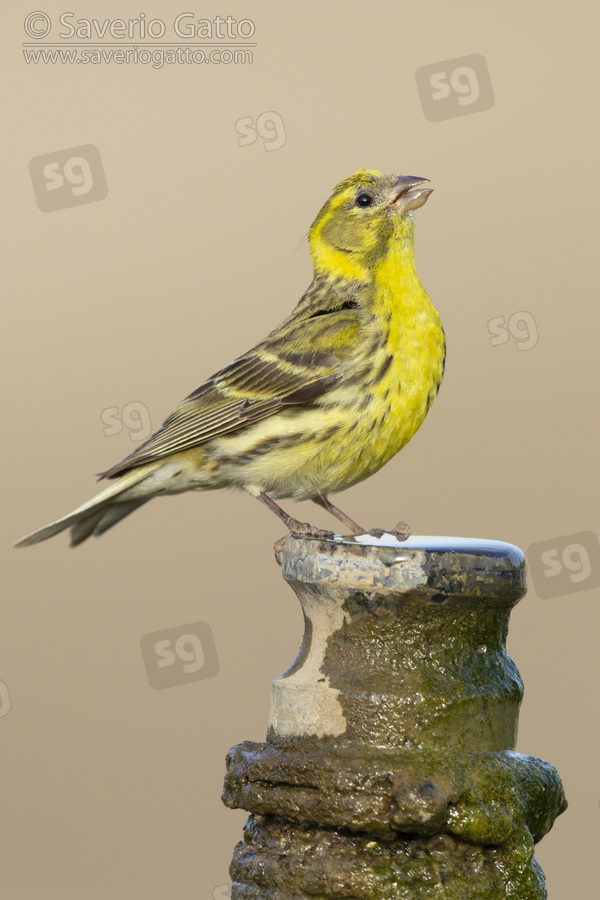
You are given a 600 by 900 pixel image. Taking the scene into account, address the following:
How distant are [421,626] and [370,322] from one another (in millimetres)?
1883

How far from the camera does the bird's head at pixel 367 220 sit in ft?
16.4

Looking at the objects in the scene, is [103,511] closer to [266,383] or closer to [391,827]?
[266,383]

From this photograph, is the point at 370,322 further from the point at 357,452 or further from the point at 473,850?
the point at 473,850

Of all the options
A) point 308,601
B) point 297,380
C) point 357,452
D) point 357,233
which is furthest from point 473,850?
point 357,233

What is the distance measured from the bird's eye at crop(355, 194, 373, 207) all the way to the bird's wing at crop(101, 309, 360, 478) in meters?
0.53

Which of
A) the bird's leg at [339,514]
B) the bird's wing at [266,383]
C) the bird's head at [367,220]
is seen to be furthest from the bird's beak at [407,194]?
the bird's leg at [339,514]

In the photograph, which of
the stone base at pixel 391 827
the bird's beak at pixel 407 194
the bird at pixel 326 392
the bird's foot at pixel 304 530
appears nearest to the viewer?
the stone base at pixel 391 827

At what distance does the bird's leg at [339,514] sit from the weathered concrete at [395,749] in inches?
57.5

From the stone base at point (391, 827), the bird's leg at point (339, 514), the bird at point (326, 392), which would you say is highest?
the bird at point (326, 392)

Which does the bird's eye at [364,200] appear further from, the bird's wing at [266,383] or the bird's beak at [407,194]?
the bird's wing at [266,383]

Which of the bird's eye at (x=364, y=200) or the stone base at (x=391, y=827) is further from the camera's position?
the bird's eye at (x=364, y=200)

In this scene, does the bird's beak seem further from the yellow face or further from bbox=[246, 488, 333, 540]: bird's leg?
bbox=[246, 488, 333, 540]: bird's leg

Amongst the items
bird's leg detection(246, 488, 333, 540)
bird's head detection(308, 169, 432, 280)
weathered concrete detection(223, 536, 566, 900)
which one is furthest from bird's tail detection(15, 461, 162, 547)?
weathered concrete detection(223, 536, 566, 900)

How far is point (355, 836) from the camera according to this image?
120 inches
